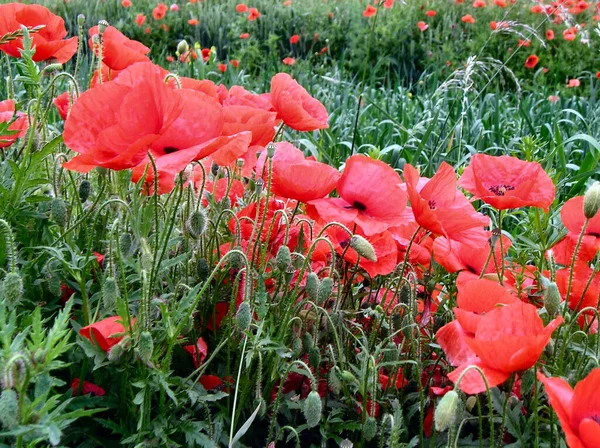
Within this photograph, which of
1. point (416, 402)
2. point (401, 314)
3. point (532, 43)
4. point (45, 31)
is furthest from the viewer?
point (532, 43)

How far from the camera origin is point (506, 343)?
3.38 feet

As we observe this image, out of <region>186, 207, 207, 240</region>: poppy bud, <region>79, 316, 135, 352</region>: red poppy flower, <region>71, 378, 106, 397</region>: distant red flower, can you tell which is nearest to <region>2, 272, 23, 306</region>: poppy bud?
<region>79, 316, 135, 352</region>: red poppy flower

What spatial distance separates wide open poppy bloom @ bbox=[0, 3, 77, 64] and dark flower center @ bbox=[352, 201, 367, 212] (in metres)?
0.87

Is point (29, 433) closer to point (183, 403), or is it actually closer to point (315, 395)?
point (183, 403)

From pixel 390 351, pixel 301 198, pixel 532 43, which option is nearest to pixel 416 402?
pixel 390 351

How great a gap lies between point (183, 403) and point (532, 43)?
688 centimetres

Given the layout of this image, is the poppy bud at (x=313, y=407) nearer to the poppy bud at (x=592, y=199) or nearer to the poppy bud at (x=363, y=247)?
the poppy bud at (x=363, y=247)

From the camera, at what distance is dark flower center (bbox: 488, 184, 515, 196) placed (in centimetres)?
153

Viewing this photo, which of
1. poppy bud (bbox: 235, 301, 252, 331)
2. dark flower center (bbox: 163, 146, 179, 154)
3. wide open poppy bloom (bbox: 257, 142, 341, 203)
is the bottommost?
poppy bud (bbox: 235, 301, 252, 331)

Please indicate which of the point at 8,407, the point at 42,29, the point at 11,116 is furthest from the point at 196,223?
the point at 42,29

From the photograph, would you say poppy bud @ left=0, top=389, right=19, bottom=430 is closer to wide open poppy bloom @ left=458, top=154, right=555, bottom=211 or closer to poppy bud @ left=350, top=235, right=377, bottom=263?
poppy bud @ left=350, top=235, right=377, bottom=263

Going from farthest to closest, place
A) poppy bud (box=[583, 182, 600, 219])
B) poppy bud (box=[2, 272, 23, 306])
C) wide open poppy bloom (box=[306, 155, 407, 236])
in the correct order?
wide open poppy bloom (box=[306, 155, 407, 236]), poppy bud (box=[583, 182, 600, 219]), poppy bud (box=[2, 272, 23, 306])

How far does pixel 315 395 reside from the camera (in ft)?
3.93

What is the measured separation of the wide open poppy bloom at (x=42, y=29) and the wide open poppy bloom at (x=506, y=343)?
1265mm
